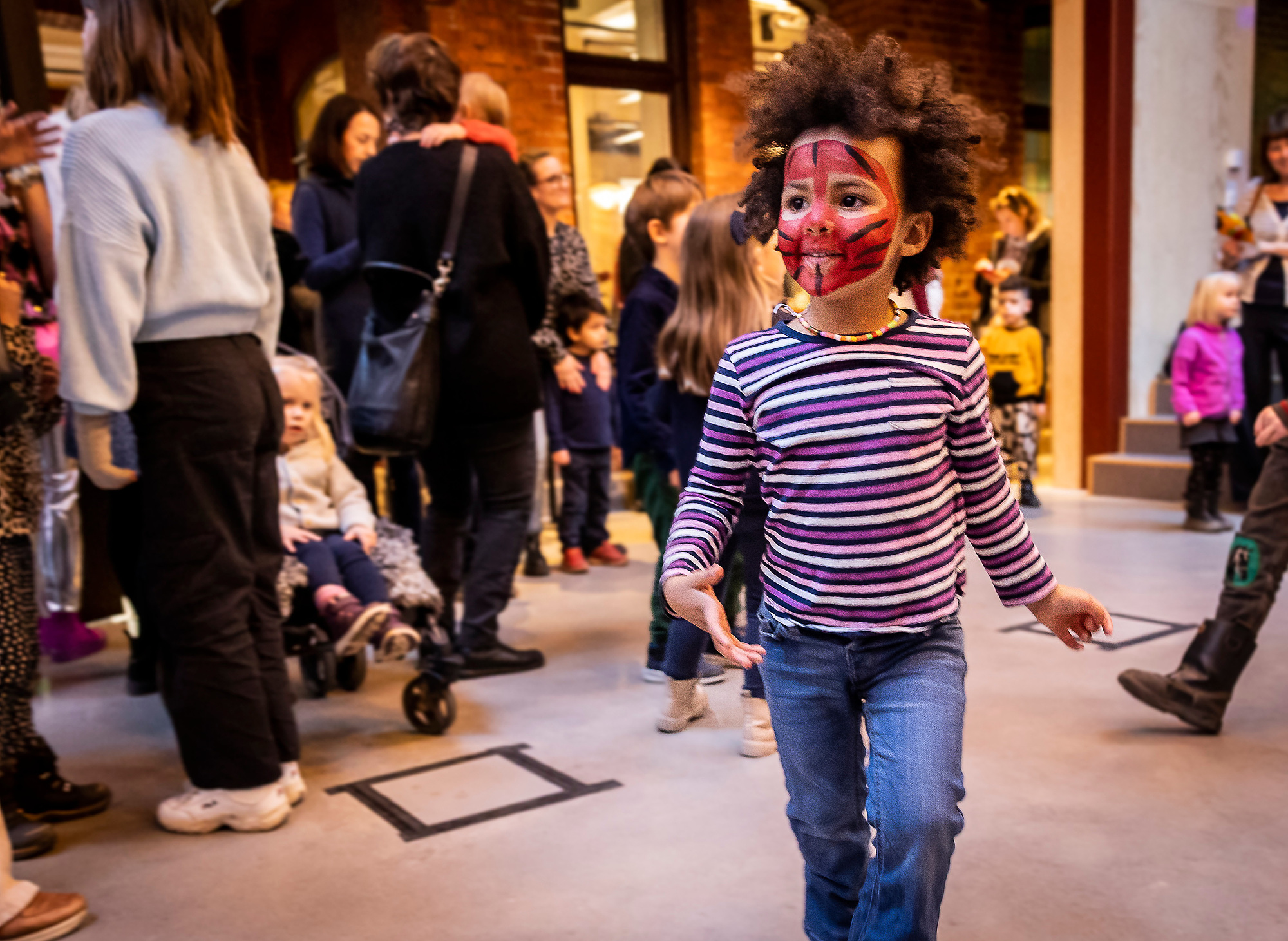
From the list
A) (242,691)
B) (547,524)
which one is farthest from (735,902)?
(547,524)

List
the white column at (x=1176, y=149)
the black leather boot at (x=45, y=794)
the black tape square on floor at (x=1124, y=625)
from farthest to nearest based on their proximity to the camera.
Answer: the white column at (x=1176, y=149), the black tape square on floor at (x=1124, y=625), the black leather boot at (x=45, y=794)

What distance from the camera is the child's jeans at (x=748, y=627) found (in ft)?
6.69

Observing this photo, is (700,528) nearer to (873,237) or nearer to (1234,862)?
(873,237)

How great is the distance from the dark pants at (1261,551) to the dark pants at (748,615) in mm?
1179

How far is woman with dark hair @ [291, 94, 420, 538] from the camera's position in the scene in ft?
13.4

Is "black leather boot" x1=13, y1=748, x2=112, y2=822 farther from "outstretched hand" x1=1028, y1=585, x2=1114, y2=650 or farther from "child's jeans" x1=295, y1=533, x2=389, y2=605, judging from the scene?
"outstretched hand" x1=1028, y1=585, x2=1114, y2=650

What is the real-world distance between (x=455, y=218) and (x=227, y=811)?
1.69 meters

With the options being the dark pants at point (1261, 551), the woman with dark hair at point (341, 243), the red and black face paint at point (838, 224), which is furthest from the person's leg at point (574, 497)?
the red and black face paint at point (838, 224)

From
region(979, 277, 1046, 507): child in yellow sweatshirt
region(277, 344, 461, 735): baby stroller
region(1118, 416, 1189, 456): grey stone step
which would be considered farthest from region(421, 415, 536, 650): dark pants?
region(1118, 416, 1189, 456): grey stone step

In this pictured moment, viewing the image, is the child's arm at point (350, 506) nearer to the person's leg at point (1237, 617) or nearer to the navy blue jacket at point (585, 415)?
the navy blue jacket at point (585, 415)

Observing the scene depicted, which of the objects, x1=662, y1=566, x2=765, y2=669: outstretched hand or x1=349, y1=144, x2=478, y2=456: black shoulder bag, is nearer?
x1=662, y1=566, x2=765, y2=669: outstretched hand

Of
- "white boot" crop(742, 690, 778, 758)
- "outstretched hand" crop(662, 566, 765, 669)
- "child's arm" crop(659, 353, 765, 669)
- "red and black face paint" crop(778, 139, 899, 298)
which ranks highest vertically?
"red and black face paint" crop(778, 139, 899, 298)

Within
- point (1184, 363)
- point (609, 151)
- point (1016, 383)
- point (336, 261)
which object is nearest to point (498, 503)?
point (336, 261)

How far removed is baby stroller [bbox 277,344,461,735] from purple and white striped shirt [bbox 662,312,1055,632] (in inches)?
68.2
